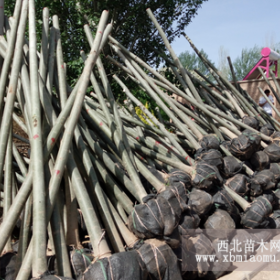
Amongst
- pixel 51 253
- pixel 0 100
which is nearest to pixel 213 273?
pixel 51 253

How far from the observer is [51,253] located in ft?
7.36

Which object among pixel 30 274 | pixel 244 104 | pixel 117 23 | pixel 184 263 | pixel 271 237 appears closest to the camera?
pixel 30 274

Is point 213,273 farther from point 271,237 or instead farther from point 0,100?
point 0,100

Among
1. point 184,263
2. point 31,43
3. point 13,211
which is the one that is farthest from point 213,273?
point 31,43

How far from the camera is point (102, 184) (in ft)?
9.01

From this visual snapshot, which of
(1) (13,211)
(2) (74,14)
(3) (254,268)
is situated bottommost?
(3) (254,268)

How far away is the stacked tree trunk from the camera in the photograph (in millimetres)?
1921

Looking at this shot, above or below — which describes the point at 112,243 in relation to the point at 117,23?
below

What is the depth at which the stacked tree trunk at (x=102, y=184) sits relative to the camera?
6.30 feet

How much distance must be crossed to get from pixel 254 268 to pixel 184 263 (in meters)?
0.74

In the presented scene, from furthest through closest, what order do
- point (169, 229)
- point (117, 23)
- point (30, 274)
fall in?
point (117, 23) < point (169, 229) < point (30, 274)

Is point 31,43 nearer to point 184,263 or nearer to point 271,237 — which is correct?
point 184,263

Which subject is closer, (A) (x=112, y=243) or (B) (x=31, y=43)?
(A) (x=112, y=243)

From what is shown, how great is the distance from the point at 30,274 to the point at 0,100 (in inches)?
→ 54.8
